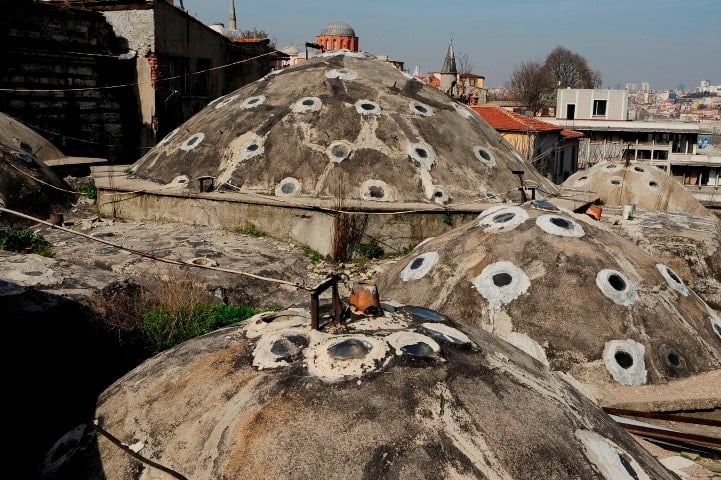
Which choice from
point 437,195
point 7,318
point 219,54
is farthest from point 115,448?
point 219,54

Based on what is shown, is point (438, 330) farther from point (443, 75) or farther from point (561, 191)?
point (443, 75)

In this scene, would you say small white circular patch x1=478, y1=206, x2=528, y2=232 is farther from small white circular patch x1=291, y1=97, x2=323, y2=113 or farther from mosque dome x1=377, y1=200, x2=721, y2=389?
small white circular patch x1=291, y1=97, x2=323, y2=113

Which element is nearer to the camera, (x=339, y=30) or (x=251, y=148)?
(x=251, y=148)

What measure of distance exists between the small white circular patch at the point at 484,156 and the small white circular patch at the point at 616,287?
8.17m

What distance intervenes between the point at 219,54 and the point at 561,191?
1691cm

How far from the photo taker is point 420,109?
18.5m

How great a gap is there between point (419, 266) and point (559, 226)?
2495 mm

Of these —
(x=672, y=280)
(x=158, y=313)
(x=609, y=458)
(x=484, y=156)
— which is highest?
(x=484, y=156)

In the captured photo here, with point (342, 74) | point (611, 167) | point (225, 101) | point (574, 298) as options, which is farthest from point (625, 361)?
point (611, 167)

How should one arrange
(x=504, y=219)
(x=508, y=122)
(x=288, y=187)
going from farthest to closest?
(x=508, y=122) → (x=288, y=187) → (x=504, y=219)

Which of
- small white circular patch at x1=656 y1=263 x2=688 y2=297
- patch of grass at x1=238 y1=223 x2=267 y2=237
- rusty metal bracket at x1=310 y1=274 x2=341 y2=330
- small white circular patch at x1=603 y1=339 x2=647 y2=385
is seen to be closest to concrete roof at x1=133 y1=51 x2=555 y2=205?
patch of grass at x1=238 y1=223 x2=267 y2=237

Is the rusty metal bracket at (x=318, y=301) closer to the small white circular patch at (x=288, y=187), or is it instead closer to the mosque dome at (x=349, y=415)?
the mosque dome at (x=349, y=415)

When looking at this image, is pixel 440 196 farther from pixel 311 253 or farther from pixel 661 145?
pixel 661 145

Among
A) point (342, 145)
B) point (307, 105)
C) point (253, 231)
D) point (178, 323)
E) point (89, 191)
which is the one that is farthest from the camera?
point (89, 191)
